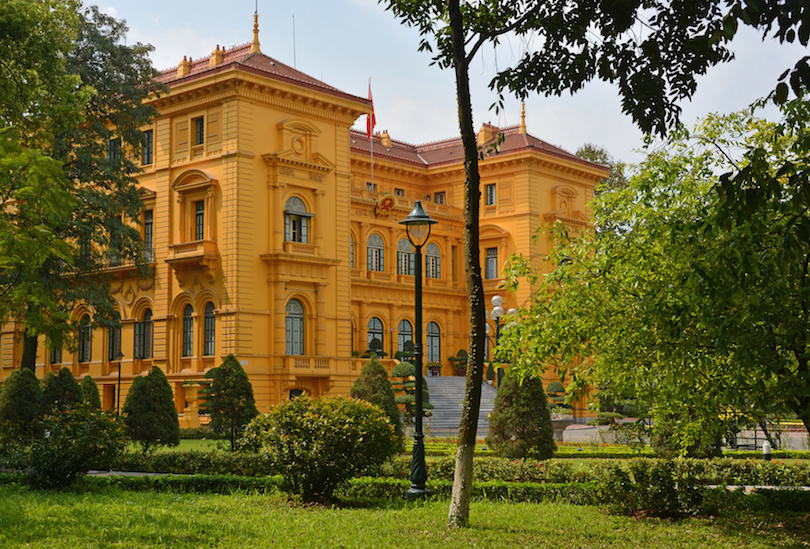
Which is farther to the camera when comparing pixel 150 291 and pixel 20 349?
pixel 20 349

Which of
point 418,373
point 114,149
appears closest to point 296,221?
point 114,149

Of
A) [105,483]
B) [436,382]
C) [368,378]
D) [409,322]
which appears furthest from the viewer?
[409,322]

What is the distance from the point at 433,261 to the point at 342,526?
124ft

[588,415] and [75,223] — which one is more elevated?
[75,223]

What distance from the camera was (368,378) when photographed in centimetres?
2452

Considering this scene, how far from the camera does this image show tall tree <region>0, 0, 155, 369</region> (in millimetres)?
11820

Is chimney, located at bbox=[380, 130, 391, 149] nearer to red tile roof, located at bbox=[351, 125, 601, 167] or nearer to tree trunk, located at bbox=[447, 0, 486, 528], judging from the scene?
red tile roof, located at bbox=[351, 125, 601, 167]

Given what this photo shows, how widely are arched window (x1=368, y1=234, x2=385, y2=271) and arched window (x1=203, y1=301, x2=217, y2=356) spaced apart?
1150 centimetres

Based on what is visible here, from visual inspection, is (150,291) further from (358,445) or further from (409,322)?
(358,445)

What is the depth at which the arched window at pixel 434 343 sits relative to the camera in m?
47.2

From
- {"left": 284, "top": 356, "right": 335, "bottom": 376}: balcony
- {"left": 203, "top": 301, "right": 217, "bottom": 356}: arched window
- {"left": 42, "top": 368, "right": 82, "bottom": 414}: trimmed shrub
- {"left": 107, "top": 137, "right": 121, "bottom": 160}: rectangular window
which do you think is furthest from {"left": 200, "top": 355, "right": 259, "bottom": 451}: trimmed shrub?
{"left": 107, "top": 137, "right": 121, "bottom": 160}: rectangular window

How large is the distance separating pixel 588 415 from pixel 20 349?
26979mm

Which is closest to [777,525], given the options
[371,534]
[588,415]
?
[371,534]

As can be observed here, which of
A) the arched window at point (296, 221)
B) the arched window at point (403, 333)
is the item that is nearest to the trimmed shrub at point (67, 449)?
the arched window at point (296, 221)
